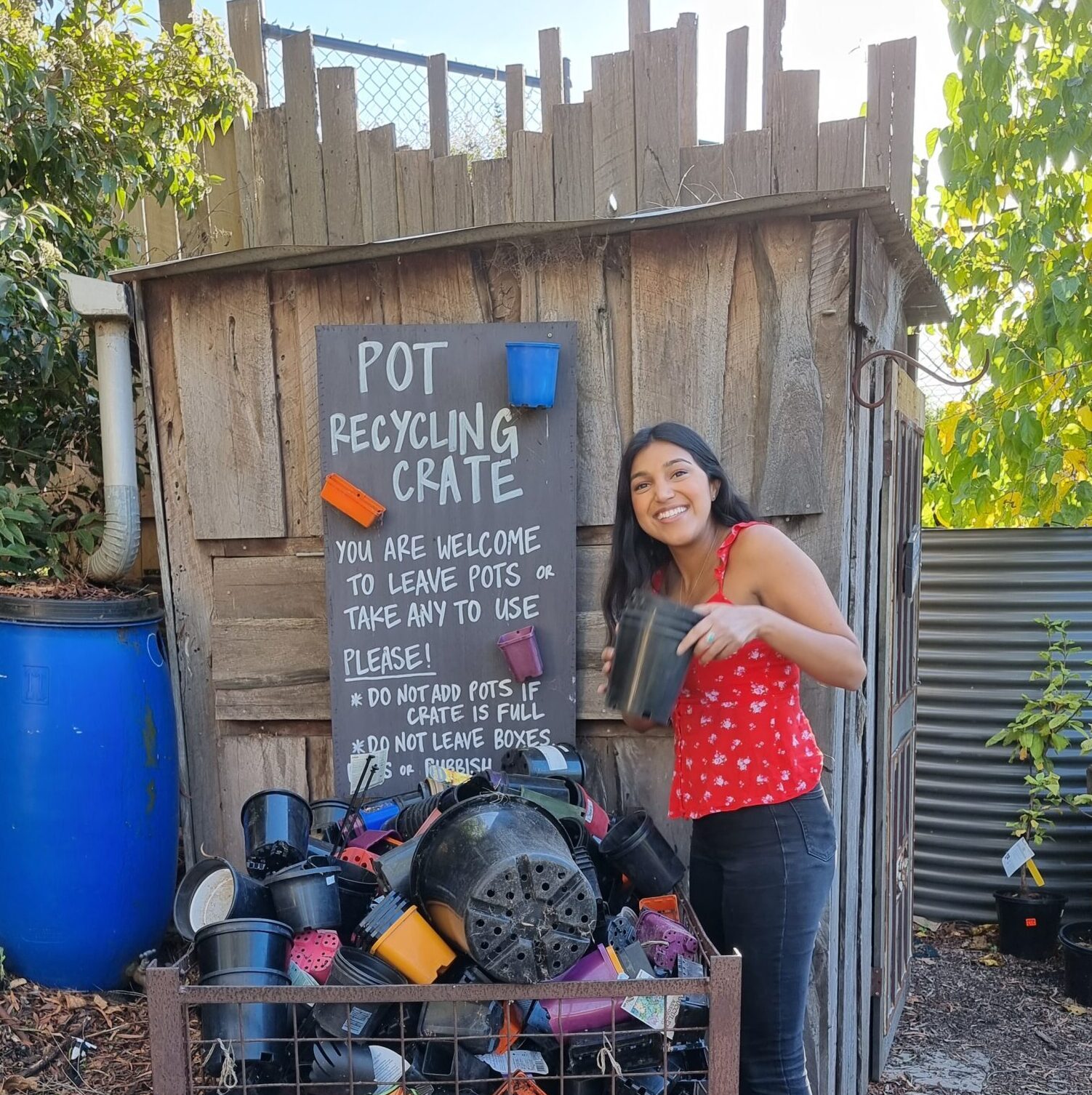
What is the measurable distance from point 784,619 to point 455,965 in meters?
0.92

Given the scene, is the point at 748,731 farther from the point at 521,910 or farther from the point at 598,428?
the point at 598,428

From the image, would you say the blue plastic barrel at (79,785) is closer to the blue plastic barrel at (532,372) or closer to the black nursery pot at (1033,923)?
the blue plastic barrel at (532,372)

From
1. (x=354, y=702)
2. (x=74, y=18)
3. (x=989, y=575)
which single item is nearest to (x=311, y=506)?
(x=354, y=702)

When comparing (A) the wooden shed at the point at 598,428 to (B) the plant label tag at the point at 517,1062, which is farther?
(A) the wooden shed at the point at 598,428

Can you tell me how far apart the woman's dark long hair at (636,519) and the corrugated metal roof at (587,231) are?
0.65 metres

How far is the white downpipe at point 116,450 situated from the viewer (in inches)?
114

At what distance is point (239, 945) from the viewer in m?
1.86

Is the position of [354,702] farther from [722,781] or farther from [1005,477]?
[1005,477]

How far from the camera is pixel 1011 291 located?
13.8ft

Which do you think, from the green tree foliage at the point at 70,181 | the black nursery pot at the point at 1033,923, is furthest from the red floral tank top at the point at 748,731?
the black nursery pot at the point at 1033,923

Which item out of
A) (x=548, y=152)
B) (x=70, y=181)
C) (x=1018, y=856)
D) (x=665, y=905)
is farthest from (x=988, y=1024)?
(x=70, y=181)

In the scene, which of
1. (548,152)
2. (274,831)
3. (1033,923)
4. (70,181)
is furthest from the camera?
(1033,923)

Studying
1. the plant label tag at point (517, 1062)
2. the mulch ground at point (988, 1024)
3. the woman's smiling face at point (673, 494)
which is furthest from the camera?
the mulch ground at point (988, 1024)

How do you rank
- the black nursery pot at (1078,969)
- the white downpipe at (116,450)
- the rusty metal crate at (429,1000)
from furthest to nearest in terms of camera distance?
the black nursery pot at (1078,969) < the white downpipe at (116,450) < the rusty metal crate at (429,1000)
